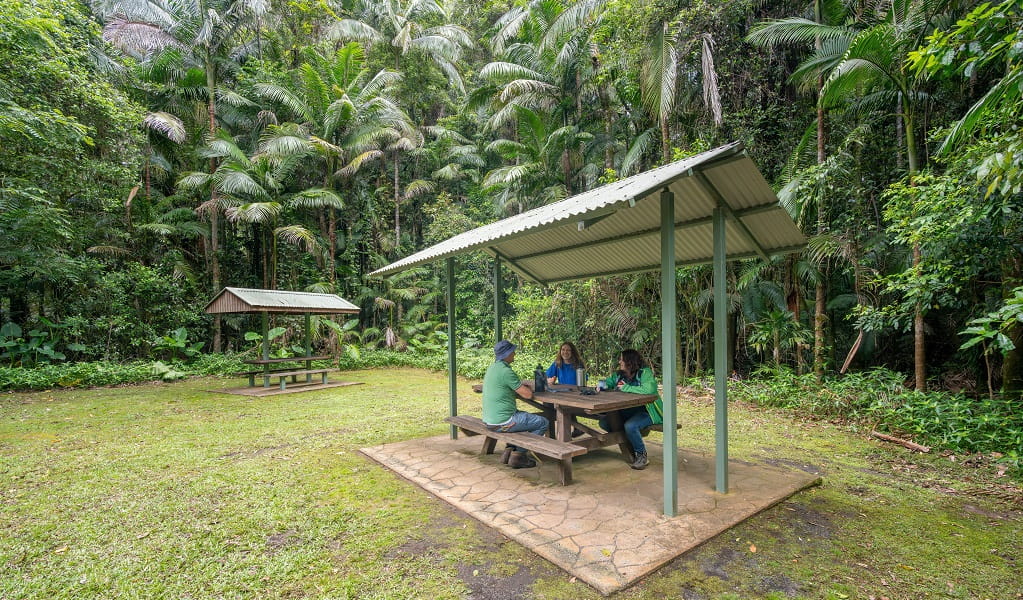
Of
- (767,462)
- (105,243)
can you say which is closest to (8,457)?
(767,462)

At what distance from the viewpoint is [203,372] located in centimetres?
1278

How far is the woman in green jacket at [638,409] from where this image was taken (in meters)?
4.75

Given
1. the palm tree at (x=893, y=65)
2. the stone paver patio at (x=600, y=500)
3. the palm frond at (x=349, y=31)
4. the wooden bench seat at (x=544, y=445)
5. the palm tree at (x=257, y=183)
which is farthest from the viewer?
the palm frond at (x=349, y=31)

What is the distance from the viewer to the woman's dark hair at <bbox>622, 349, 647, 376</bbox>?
4965mm

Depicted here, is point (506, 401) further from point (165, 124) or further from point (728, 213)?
point (165, 124)

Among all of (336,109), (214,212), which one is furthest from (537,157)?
(214,212)

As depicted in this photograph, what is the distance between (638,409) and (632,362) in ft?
1.60

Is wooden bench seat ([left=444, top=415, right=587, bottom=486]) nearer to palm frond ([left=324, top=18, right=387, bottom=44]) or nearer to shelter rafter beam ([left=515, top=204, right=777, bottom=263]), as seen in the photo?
shelter rafter beam ([left=515, top=204, right=777, bottom=263])

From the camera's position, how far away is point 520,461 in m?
4.86

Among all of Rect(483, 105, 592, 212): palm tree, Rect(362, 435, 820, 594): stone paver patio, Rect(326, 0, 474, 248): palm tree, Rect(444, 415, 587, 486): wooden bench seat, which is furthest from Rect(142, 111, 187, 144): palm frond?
Rect(444, 415, 587, 486): wooden bench seat

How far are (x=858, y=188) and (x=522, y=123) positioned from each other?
8848mm

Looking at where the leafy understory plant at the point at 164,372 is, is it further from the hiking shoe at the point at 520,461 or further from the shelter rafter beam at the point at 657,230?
the hiking shoe at the point at 520,461

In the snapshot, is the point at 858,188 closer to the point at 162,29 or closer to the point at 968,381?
the point at 968,381

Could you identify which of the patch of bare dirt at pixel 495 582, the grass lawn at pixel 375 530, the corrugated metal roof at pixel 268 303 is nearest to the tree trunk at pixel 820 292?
the grass lawn at pixel 375 530
